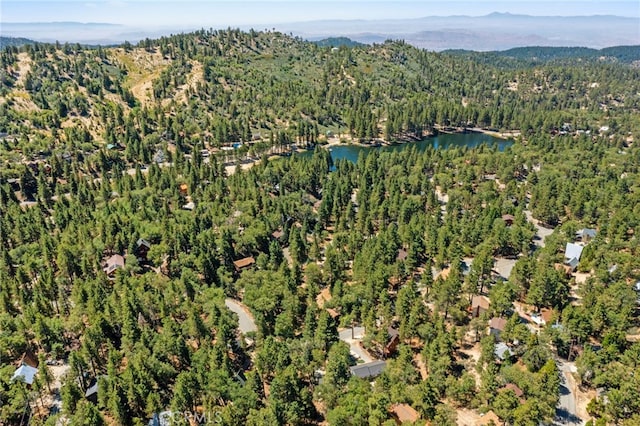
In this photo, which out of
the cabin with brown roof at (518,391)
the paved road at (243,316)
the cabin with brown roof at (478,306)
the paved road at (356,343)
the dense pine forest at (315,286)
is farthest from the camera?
the cabin with brown roof at (478,306)

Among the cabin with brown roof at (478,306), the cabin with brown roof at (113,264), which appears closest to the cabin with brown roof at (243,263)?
the cabin with brown roof at (113,264)

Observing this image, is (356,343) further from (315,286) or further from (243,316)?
(243,316)

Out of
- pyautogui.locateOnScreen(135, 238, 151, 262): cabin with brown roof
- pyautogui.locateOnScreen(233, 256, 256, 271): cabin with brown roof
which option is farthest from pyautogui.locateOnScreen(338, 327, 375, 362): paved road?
pyautogui.locateOnScreen(135, 238, 151, 262): cabin with brown roof

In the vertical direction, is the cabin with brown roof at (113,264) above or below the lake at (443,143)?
below

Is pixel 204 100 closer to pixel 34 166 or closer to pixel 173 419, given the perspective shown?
pixel 34 166

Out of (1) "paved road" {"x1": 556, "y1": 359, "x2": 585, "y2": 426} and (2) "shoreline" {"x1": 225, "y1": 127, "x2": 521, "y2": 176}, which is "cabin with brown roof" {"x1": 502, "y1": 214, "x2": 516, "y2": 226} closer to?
(1) "paved road" {"x1": 556, "y1": 359, "x2": 585, "y2": 426}

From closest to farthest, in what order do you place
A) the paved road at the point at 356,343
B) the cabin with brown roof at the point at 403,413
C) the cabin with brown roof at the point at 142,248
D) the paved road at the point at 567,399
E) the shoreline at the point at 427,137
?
the cabin with brown roof at the point at 403,413
the paved road at the point at 567,399
the paved road at the point at 356,343
the cabin with brown roof at the point at 142,248
the shoreline at the point at 427,137

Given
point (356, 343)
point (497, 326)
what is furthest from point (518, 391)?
point (356, 343)

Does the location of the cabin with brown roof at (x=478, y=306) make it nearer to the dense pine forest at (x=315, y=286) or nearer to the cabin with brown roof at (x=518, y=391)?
the dense pine forest at (x=315, y=286)
